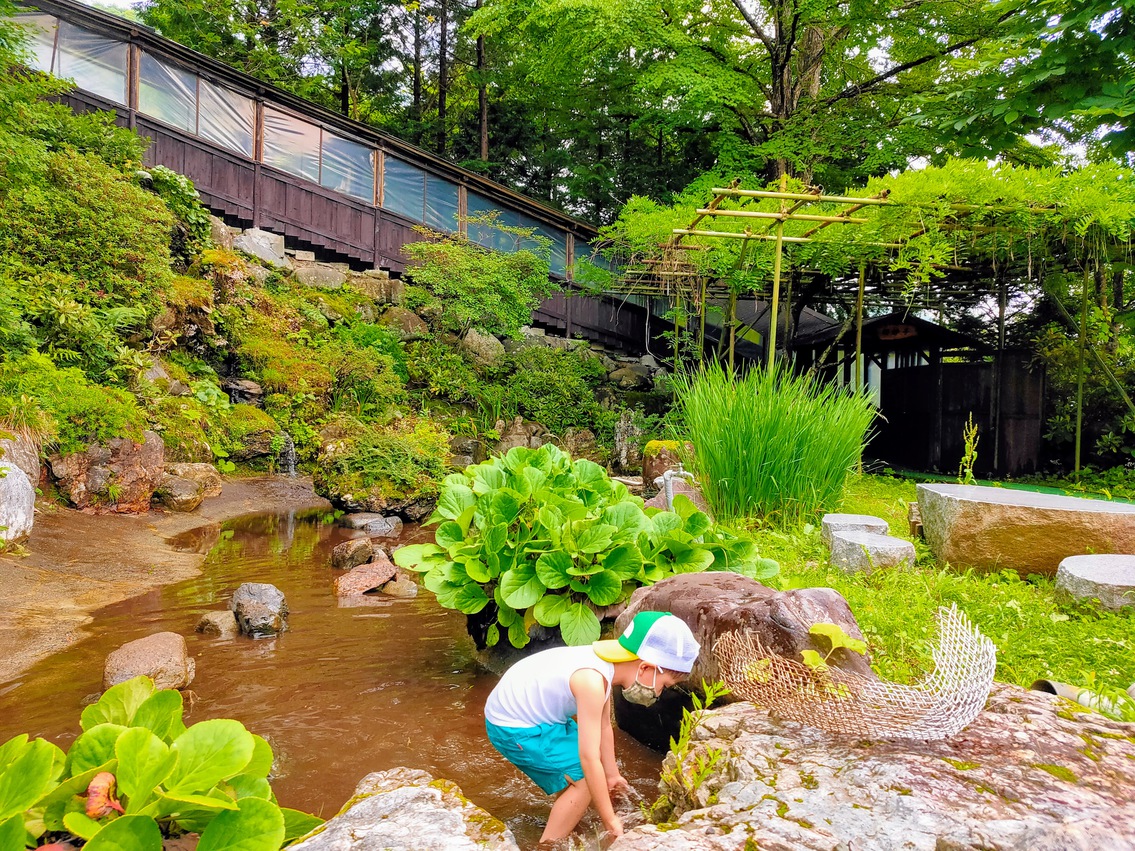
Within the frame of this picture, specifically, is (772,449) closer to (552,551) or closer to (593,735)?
(552,551)

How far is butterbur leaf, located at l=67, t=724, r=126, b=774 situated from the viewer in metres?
1.46

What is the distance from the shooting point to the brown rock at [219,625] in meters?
4.75

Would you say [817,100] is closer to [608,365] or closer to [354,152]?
[608,365]

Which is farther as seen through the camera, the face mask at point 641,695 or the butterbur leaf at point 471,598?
the butterbur leaf at point 471,598

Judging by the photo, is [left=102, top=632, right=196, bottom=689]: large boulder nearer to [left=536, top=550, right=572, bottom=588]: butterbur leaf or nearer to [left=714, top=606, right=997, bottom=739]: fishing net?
[left=536, top=550, right=572, bottom=588]: butterbur leaf

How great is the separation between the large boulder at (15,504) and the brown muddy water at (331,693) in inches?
57.8

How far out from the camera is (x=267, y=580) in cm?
623

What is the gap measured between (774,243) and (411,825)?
9.68 m

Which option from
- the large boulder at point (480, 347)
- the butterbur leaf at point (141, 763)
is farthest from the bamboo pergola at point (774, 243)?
the butterbur leaf at point (141, 763)

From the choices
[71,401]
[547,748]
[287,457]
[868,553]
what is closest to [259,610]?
[547,748]

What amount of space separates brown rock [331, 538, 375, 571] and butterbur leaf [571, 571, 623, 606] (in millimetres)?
3961

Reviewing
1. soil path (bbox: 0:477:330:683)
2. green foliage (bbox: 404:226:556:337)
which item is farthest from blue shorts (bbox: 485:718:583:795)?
green foliage (bbox: 404:226:556:337)

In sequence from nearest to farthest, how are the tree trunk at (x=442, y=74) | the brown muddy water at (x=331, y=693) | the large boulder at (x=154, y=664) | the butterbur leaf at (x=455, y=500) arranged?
1. the brown muddy water at (x=331, y=693)
2. the large boulder at (x=154, y=664)
3. the butterbur leaf at (x=455, y=500)
4. the tree trunk at (x=442, y=74)

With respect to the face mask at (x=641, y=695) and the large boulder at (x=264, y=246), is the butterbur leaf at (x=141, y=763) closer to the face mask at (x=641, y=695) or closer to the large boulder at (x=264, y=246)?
the face mask at (x=641, y=695)
